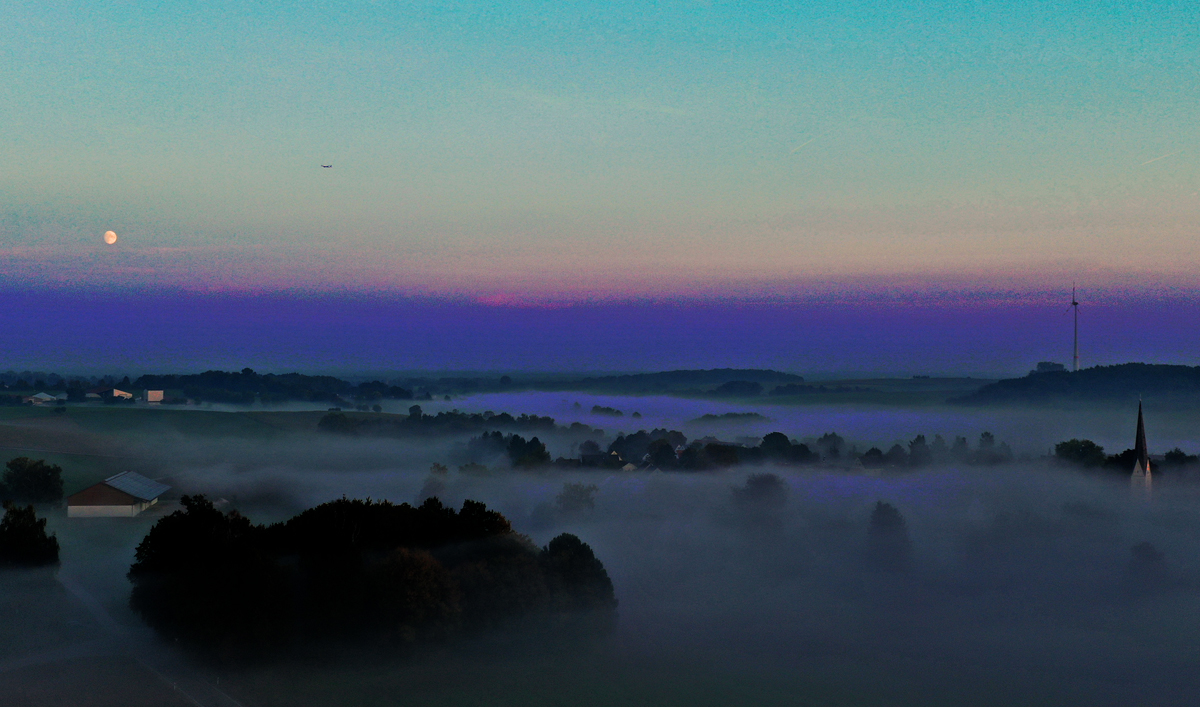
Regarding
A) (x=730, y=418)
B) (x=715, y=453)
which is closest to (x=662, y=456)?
(x=715, y=453)

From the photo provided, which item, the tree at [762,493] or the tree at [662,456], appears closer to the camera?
the tree at [762,493]

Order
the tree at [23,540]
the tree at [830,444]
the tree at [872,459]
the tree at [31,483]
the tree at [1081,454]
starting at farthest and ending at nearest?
the tree at [830,444] < the tree at [872,459] < the tree at [1081,454] < the tree at [31,483] < the tree at [23,540]

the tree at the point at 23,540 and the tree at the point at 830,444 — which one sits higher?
the tree at the point at 23,540

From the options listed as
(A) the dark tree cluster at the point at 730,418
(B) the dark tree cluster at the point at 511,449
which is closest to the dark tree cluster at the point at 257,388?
(B) the dark tree cluster at the point at 511,449

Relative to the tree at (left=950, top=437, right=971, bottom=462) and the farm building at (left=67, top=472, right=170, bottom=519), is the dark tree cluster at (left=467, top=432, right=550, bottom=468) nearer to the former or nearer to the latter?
the farm building at (left=67, top=472, right=170, bottom=519)

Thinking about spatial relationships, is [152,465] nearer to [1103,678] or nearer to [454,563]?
[454,563]

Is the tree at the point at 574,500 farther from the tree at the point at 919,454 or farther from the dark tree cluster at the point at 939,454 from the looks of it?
the tree at the point at 919,454

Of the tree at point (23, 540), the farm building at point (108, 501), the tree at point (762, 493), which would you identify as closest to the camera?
the tree at point (23, 540)

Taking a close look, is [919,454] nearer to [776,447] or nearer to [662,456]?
[776,447]
